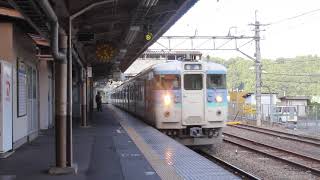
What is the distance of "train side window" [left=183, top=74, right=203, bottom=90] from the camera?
15.6 metres

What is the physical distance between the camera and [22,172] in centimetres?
840

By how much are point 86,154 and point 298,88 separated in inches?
2534

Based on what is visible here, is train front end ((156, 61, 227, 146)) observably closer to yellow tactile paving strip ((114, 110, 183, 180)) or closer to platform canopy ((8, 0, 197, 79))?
platform canopy ((8, 0, 197, 79))

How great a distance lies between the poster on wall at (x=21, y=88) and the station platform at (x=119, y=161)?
2.92 feet

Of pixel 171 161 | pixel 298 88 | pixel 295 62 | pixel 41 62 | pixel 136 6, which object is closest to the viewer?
pixel 171 161


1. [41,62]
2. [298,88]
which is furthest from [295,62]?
[41,62]

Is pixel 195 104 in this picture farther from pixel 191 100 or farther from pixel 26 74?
pixel 26 74

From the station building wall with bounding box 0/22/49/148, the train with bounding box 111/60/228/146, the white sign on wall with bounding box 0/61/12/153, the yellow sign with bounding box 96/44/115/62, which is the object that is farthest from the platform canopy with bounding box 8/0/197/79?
the train with bounding box 111/60/228/146

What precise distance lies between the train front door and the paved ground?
239 cm

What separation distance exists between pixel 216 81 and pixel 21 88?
251 inches

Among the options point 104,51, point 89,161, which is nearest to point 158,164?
point 89,161

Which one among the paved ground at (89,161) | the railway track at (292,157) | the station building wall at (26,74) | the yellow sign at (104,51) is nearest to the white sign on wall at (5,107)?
the paved ground at (89,161)

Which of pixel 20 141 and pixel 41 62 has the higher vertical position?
pixel 41 62

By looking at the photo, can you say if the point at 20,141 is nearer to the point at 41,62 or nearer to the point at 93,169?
the point at 93,169
